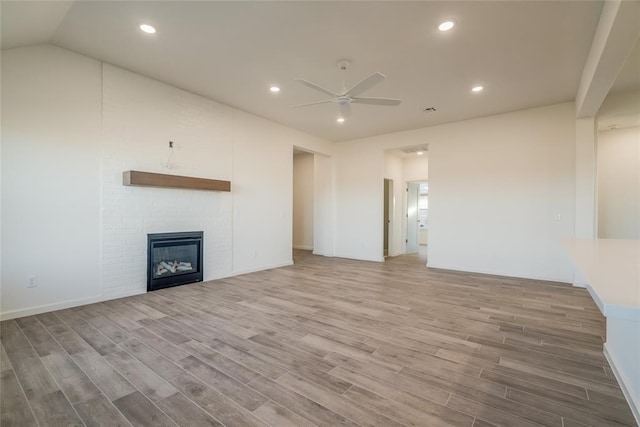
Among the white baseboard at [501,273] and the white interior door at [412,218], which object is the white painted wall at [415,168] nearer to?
the white interior door at [412,218]

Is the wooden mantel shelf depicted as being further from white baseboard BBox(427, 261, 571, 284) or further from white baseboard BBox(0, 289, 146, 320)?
white baseboard BBox(427, 261, 571, 284)

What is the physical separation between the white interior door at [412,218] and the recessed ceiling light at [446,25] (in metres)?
6.45

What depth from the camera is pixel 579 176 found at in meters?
4.88

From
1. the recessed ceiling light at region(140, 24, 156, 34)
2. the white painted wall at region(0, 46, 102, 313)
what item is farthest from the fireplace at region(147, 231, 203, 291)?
the recessed ceiling light at region(140, 24, 156, 34)

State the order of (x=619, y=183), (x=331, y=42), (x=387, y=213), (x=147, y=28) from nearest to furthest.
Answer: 1. (x=147, y=28)
2. (x=331, y=42)
3. (x=619, y=183)
4. (x=387, y=213)

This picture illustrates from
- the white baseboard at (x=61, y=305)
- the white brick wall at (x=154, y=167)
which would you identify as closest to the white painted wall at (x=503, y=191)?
the white brick wall at (x=154, y=167)

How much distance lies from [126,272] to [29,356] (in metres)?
1.81

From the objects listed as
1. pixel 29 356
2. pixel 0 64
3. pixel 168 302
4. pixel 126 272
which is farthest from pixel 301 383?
pixel 0 64

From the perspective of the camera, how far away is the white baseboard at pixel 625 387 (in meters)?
1.72

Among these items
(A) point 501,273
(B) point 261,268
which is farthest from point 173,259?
(A) point 501,273

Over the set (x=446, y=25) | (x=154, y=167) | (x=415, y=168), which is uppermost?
(x=446, y=25)

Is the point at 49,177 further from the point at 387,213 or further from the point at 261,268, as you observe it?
the point at 387,213

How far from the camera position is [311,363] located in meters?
2.33

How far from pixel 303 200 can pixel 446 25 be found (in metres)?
7.46
